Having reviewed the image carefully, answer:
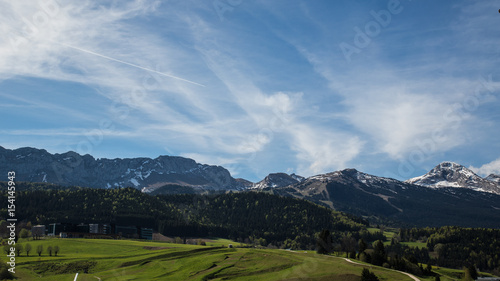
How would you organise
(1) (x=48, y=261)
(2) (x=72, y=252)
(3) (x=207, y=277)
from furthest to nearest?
(2) (x=72, y=252) → (1) (x=48, y=261) → (3) (x=207, y=277)

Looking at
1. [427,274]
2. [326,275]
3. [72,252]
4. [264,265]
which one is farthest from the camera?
[72,252]

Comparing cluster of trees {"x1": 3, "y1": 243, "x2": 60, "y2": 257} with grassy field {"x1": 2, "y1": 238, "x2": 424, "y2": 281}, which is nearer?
grassy field {"x1": 2, "y1": 238, "x2": 424, "y2": 281}

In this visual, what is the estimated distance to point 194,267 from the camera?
135 metres

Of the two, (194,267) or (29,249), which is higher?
(29,249)

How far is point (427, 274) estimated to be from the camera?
137125mm

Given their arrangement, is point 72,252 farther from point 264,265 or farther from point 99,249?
point 264,265

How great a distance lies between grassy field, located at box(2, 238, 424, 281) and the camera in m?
115

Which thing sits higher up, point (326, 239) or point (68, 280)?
point (326, 239)

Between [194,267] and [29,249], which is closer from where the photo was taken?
[194,267]

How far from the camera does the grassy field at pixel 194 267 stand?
378 feet

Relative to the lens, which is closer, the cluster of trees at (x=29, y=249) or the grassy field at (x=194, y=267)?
the grassy field at (x=194, y=267)

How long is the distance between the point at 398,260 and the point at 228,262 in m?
55.5

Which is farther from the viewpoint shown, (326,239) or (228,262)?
(326,239)

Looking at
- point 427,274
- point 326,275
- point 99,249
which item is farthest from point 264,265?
point 99,249
